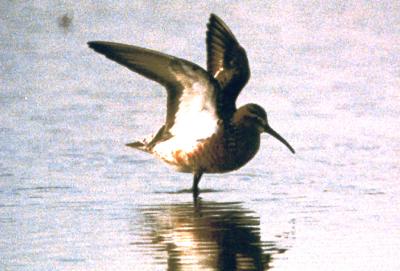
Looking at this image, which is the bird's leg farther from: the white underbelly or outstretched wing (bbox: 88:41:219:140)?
outstretched wing (bbox: 88:41:219:140)

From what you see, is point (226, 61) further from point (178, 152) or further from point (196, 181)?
point (196, 181)

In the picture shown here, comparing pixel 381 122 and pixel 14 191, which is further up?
pixel 381 122

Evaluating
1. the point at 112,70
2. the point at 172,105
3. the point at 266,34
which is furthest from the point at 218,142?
the point at 266,34

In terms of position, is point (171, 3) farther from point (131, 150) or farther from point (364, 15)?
point (131, 150)

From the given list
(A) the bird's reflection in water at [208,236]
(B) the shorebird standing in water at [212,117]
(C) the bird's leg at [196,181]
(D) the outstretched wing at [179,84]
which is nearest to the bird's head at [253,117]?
(B) the shorebird standing in water at [212,117]

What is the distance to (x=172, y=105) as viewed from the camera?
12.4 metres

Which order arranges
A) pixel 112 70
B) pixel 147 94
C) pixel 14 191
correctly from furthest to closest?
pixel 112 70 → pixel 147 94 → pixel 14 191

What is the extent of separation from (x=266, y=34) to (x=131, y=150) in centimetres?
612

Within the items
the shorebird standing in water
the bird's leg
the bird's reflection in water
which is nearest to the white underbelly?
the shorebird standing in water

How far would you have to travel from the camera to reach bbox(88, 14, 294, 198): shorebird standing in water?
40.0 feet

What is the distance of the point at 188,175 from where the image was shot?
1321 centimetres

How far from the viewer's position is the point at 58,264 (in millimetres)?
9055

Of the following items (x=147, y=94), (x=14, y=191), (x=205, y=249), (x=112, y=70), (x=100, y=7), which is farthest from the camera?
(x=100, y=7)

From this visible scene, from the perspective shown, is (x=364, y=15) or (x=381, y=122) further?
(x=364, y=15)
